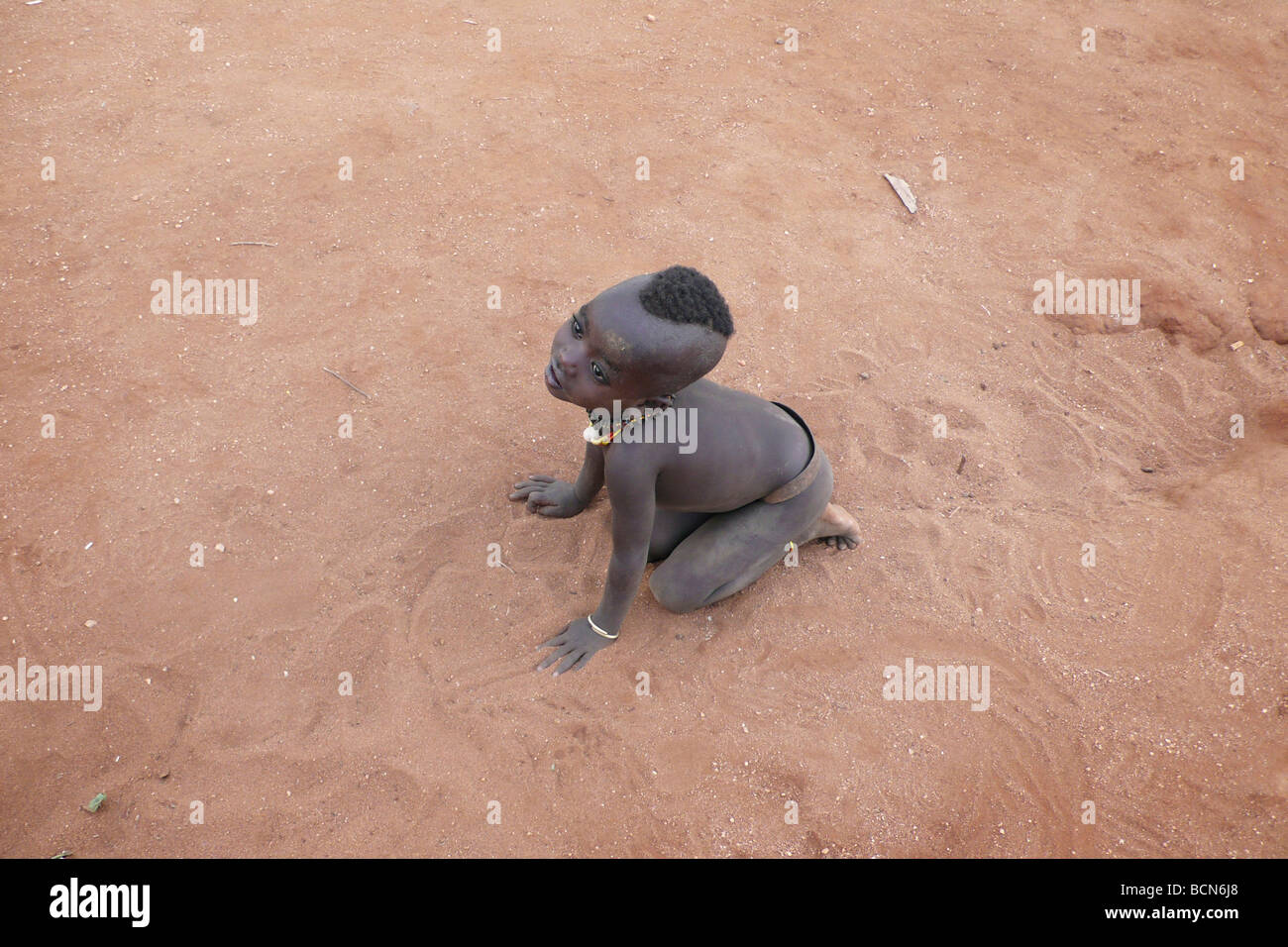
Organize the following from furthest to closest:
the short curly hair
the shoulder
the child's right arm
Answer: the child's right arm
the shoulder
the short curly hair

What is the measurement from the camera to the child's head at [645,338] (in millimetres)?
2037

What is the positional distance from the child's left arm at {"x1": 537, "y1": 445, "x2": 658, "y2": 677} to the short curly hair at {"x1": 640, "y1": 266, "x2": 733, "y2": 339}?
47 centimetres

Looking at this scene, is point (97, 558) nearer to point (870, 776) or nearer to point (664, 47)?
point (870, 776)

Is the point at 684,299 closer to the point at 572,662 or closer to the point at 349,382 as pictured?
the point at 572,662

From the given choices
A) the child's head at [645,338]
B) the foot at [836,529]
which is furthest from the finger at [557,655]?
the child's head at [645,338]

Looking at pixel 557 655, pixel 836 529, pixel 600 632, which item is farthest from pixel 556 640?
pixel 836 529

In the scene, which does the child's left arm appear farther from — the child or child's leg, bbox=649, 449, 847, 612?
child's leg, bbox=649, 449, 847, 612

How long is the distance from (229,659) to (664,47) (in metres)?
4.73

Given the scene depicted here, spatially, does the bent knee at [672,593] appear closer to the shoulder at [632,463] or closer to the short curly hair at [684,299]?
the shoulder at [632,463]

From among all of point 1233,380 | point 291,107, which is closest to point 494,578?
point 291,107

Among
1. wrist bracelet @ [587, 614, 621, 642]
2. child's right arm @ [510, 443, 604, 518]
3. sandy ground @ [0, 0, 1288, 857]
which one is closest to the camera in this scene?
sandy ground @ [0, 0, 1288, 857]

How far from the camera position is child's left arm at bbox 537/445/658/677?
2.38 metres

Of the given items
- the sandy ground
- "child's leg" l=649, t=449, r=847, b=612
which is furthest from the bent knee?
the sandy ground

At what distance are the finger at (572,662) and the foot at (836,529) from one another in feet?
3.11
